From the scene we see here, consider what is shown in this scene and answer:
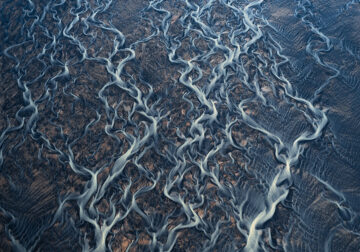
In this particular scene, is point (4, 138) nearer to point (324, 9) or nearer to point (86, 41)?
point (86, 41)

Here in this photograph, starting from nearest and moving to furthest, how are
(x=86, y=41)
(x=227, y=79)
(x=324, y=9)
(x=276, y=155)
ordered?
(x=276, y=155)
(x=227, y=79)
(x=86, y=41)
(x=324, y=9)

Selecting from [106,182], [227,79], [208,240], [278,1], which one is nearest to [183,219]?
[208,240]

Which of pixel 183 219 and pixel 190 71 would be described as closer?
Result: pixel 183 219

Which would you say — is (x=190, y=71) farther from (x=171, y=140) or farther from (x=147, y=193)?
(x=147, y=193)

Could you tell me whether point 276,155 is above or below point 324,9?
below

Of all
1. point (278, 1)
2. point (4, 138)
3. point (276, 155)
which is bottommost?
point (4, 138)

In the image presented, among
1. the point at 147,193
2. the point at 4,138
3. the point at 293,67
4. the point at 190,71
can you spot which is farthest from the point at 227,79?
the point at 4,138

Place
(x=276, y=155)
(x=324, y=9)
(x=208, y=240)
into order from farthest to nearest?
(x=324, y=9)
(x=276, y=155)
(x=208, y=240)

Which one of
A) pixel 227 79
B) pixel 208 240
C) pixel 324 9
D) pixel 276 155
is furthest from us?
pixel 324 9

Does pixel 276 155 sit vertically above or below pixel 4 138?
above
